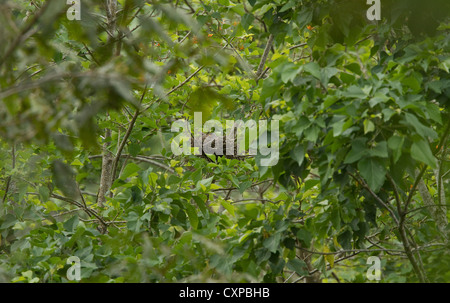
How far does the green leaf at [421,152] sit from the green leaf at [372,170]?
0.16 metres

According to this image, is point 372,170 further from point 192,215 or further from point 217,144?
point 217,144

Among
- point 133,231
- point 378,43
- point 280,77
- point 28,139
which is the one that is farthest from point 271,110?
point 28,139

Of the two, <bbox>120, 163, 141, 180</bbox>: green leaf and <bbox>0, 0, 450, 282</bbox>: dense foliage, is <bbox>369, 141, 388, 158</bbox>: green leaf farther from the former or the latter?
<bbox>120, 163, 141, 180</bbox>: green leaf

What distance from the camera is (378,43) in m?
3.01

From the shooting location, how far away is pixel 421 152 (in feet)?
6.95

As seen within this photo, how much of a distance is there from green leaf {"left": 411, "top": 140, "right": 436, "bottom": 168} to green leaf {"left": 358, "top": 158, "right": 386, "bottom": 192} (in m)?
0.16

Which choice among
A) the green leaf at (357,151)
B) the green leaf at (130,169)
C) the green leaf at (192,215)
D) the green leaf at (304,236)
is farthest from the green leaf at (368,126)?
the green leaf at (130,169)

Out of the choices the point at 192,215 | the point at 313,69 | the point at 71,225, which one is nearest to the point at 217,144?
the point at 192,215

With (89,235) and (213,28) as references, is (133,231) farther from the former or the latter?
(213,28)

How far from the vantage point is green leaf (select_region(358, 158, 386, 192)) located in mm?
2230

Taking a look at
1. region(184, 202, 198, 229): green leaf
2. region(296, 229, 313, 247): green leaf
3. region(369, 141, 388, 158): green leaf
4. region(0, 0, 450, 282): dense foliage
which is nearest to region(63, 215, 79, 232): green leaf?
region(0, 0, 450, 282): dense foliage

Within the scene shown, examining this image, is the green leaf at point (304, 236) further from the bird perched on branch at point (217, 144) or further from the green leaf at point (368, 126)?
the bird perched on branch at point (217, 144)

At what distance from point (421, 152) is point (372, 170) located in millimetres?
215
